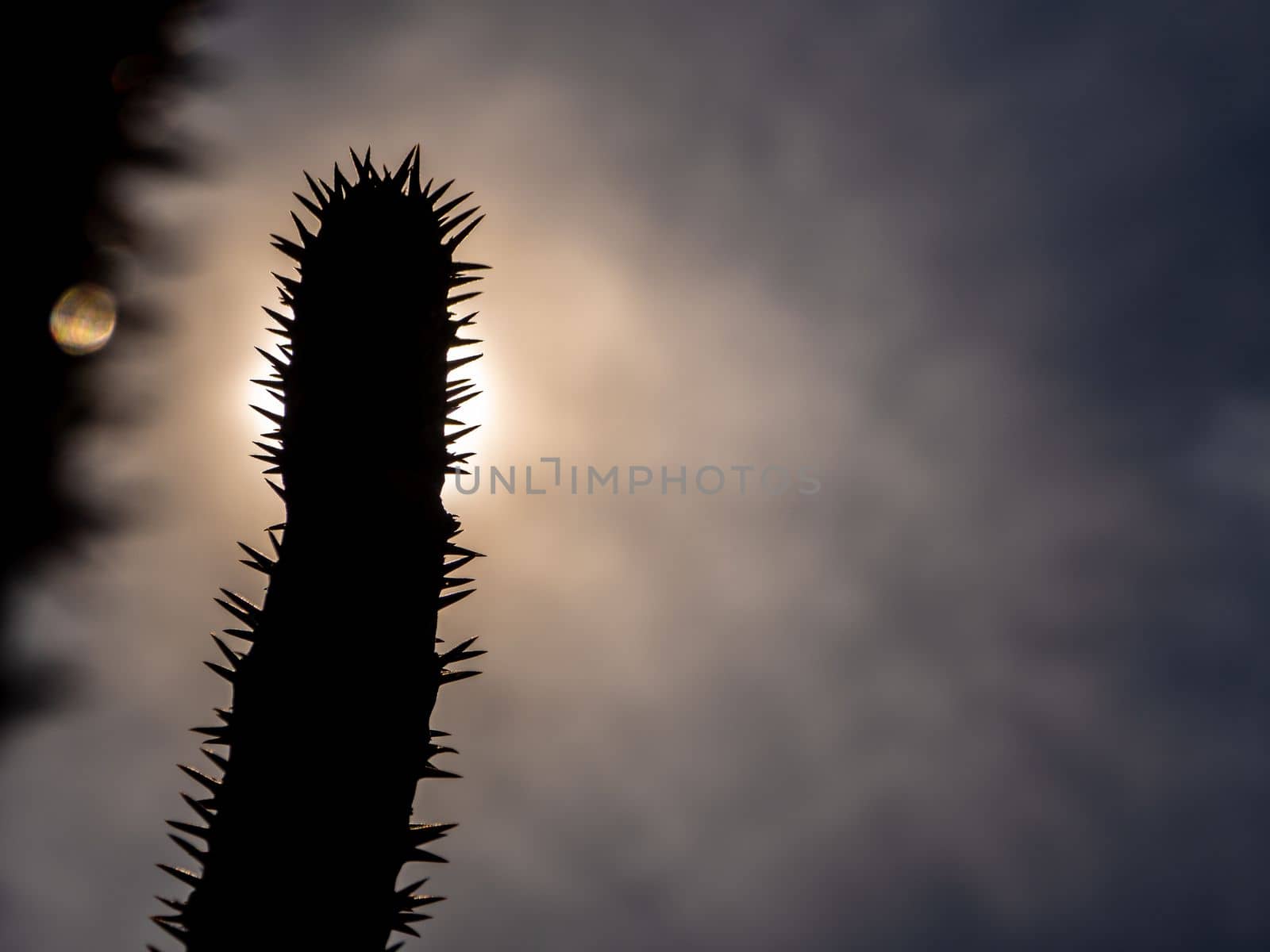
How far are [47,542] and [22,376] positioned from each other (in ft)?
1.26

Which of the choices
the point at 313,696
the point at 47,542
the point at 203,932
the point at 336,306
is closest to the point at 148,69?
the point at 47,542

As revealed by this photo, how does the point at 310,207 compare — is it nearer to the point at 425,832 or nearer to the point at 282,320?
the point at 282,320

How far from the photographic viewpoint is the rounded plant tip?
2010 millimetres

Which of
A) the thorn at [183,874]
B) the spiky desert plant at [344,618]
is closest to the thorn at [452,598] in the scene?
the spiky desert plant at [344,618]

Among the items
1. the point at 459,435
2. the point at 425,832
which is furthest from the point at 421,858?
the point at 459,435

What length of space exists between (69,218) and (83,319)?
237 mm

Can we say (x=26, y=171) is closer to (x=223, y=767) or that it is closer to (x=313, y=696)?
(x=313, y=696)

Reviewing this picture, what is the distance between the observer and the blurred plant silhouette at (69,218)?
5.87 feet

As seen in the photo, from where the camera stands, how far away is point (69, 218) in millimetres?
2084

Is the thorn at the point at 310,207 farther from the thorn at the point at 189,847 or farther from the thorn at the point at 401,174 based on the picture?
the thorn at the point at 189,847

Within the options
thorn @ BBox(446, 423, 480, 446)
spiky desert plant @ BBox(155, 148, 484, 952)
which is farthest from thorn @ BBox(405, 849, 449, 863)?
thorn @ BBox(446, 423, 480, 446)

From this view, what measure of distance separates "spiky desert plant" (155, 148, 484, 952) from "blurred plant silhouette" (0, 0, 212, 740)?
232cm

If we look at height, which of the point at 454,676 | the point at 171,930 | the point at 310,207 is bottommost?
the point at 171,930

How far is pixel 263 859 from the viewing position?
404cm
